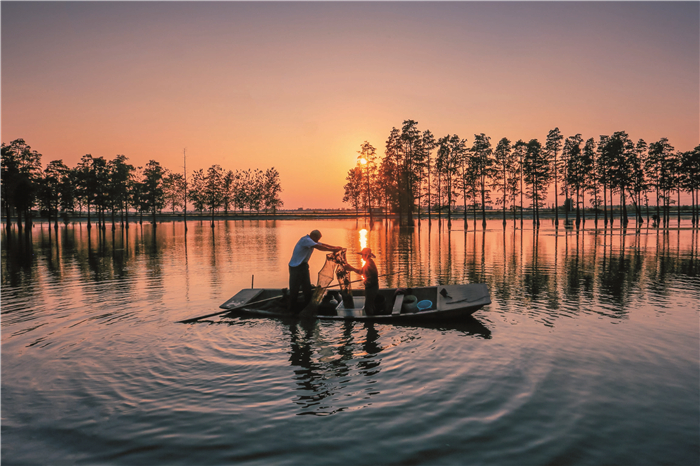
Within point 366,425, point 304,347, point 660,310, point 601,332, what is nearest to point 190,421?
point 366,425

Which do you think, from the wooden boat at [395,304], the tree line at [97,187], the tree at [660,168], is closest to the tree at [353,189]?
the tree line at [97,187]

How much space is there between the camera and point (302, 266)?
12.5 meters

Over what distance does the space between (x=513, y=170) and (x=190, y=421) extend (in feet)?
301

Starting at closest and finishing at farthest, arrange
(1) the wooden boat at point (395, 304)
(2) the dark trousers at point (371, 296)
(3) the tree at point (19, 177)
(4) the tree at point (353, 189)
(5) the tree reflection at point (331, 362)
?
(5) the tree reflection at point (331, 362), (1) the wooden boat at point (395, 304), (2) the dark trousers at point (371, 296), (3) the tree at point (19, 177), (4) the tree at point (353, 189)

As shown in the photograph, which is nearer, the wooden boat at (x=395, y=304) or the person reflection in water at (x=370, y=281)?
the wooden boat at (x=395, y=304)

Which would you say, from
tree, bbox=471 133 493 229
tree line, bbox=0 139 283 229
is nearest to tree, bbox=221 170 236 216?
tree line, bbox=0 139 283 229

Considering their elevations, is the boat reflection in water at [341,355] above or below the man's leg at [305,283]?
below

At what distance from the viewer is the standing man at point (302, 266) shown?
40.4 feet

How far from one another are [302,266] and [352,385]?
549cm

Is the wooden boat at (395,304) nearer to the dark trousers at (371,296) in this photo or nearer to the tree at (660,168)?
the dark trousers at (371,296)

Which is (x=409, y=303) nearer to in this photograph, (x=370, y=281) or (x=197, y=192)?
(x=370, y=281)

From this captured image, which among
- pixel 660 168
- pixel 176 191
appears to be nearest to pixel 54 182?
pixel 176 191

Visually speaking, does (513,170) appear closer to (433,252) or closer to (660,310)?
(433,252)

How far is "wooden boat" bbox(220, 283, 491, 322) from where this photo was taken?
11.7 meters
